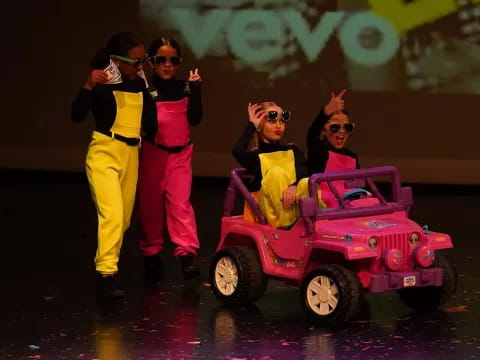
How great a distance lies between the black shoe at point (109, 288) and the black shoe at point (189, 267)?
483 mm

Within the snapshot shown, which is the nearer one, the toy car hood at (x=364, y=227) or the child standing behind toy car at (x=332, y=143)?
the toy car hood at (x=364, y=227)

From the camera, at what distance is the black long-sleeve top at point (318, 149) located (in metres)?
6.30

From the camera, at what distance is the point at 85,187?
1073 centimetres

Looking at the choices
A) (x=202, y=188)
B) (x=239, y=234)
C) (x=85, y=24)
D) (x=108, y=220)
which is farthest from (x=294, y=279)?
(x=85, y=24)

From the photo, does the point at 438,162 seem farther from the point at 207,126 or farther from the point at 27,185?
the point at 27,185

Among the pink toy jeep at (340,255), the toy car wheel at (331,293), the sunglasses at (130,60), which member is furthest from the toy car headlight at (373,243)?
the sunglasses at (130,60)

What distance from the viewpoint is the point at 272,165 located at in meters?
5.95

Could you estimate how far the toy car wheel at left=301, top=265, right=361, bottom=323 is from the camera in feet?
17.5

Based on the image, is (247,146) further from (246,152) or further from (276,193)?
(276,193)

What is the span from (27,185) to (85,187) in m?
0.50


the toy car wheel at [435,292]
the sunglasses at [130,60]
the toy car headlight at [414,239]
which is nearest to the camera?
the toy car headlight at [414,239]

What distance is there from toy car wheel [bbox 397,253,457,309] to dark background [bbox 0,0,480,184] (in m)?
5.16

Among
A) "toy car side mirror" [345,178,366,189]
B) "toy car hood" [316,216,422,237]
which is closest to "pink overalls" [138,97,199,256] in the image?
"toy car side mirror" [345,178,366,189]

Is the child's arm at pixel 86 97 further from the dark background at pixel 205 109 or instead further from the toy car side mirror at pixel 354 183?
the dark background at pixel 205 109
